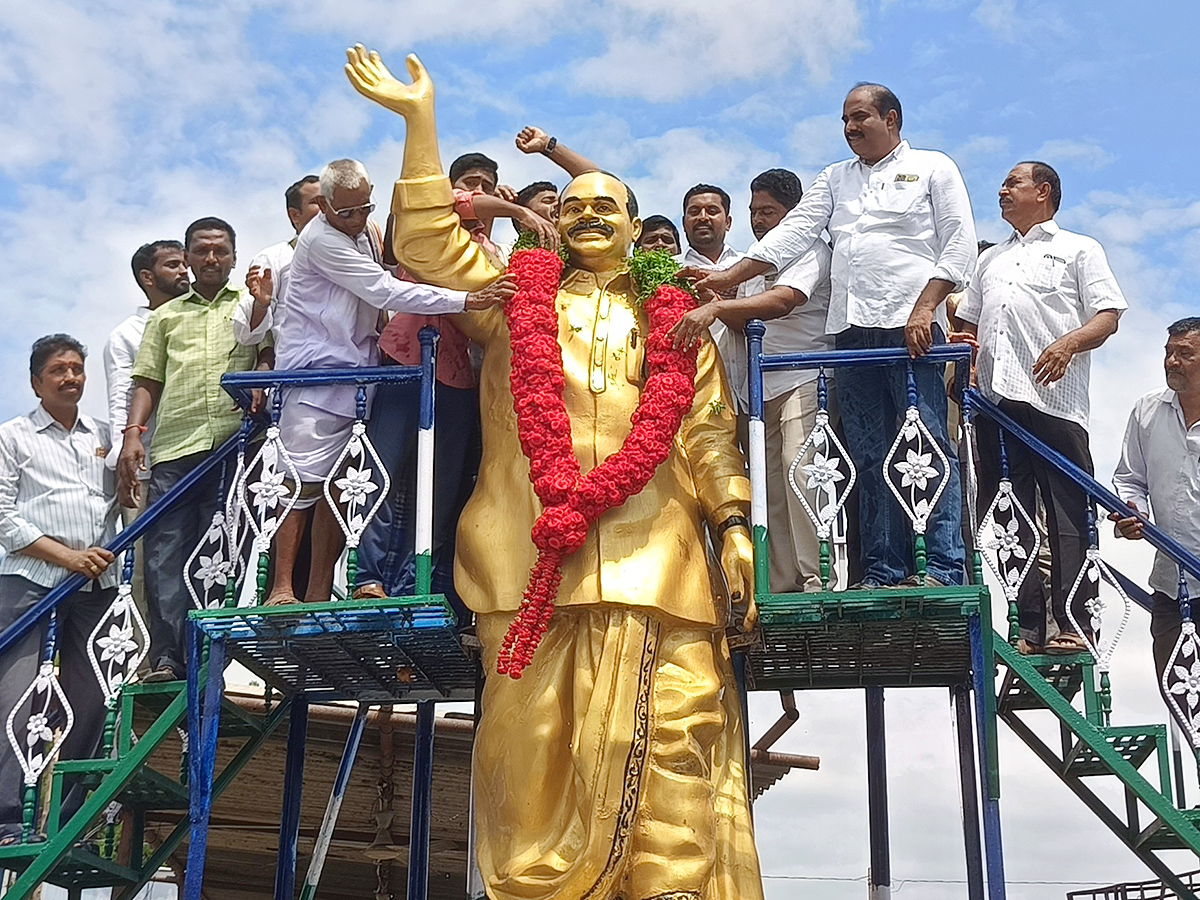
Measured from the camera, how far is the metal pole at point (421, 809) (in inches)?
325

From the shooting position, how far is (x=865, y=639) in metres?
7.36

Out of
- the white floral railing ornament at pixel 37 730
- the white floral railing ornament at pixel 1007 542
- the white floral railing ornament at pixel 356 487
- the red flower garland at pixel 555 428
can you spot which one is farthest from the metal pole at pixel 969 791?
the white floral railing ornament at pixel 37 730

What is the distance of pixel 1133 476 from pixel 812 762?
4.40 m

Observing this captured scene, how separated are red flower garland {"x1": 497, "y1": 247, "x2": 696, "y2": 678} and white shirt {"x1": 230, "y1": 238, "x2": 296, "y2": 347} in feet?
4.06

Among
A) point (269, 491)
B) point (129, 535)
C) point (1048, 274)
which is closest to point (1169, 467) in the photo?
point (1048, 274)

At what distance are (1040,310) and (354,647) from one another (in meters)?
3.68

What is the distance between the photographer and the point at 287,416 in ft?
24.3

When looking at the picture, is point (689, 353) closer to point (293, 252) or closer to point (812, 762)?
point (293, 252)

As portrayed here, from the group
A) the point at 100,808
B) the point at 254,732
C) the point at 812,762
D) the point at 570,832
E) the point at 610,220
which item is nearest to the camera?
the point at 570,832

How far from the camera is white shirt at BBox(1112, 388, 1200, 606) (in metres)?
7.66

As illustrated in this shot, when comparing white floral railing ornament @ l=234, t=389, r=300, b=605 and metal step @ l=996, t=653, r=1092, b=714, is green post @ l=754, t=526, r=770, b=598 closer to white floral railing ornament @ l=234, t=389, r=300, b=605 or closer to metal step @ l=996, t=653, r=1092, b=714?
metal step @ l=996, t=653, r=1092, b=714

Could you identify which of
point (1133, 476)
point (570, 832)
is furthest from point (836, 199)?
point (570, 832)

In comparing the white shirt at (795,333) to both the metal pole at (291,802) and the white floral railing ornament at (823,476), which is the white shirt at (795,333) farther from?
the metal pole at (291,802)

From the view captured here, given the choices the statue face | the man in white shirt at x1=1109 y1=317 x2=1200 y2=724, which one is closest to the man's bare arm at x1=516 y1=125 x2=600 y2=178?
the statue face
